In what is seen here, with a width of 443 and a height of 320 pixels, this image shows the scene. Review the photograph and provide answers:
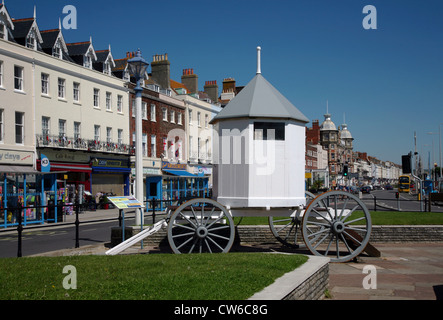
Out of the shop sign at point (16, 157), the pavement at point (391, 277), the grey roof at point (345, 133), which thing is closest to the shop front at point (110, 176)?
the shop sign at point (16, 157)

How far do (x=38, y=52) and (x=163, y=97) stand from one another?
17.0 metres

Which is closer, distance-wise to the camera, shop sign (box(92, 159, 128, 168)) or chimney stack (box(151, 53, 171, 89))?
shop sign (box(92, 159, 128, 168))

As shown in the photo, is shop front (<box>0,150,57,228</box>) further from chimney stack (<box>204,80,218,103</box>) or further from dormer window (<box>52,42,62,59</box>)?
chimney stack (<box>204,80,218,103</box>)

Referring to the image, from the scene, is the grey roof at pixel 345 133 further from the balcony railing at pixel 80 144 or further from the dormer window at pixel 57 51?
the dormer window at pixel 57 51

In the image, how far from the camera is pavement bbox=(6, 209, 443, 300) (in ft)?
24.1

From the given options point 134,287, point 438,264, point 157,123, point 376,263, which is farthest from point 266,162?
point 157,123

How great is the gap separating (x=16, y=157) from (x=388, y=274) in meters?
26.0

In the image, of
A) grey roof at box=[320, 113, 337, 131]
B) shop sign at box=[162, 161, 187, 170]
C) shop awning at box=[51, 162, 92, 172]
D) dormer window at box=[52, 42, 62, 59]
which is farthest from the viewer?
grey roof at box=[320, 113, 337, 131]

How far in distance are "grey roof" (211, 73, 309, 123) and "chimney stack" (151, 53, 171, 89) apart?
39.4 m

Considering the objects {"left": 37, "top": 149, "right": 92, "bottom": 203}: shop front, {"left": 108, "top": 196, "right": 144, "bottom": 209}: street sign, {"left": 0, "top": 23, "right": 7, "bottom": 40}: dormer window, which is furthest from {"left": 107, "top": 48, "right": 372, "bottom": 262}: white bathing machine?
{"left": 0, "top": 23, "right": 7, "bottom": 40}: dormer window

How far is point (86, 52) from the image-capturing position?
3706 cm

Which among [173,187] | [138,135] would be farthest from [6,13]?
[138,135]

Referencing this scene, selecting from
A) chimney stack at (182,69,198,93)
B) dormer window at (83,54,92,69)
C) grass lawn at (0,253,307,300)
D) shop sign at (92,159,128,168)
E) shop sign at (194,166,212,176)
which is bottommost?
grass lawn at (0,253,307,300)

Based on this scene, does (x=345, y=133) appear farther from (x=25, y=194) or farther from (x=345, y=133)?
(x=25, y=194)
